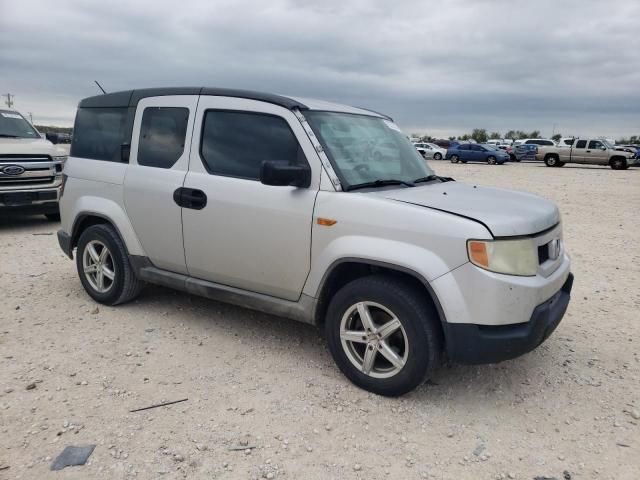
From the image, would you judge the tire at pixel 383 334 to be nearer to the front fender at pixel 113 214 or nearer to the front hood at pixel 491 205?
the front hood at pixel 491 205

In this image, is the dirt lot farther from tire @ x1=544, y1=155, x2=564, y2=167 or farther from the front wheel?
tire @ x1=544, y1=155, x2=564, y2=167

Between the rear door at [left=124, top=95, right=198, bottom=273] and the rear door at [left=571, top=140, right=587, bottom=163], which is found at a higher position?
the rear door at [left=124, top=95, right=198, bottom=273]

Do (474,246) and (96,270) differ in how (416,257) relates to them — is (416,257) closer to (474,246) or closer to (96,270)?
(474,246)

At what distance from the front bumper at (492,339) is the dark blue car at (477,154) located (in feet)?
108

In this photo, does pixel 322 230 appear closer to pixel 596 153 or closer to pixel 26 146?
pixel 26 146

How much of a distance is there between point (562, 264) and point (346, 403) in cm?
179

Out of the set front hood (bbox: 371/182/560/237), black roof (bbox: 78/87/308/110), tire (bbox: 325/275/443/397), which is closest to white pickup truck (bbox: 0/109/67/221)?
black roof (bbox: 78/87/308/110)

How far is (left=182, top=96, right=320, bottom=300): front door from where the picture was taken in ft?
11.8

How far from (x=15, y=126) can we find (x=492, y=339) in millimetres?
9714

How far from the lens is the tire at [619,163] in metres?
27.7

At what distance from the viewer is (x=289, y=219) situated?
357 centimetres

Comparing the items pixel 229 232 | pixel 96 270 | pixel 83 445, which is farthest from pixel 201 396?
pixel 96 270

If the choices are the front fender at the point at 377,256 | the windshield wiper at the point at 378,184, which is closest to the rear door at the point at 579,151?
the windshield wiper at the point at 378,184

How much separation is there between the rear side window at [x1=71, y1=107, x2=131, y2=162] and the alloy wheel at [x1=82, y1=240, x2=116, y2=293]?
0.84 meters
